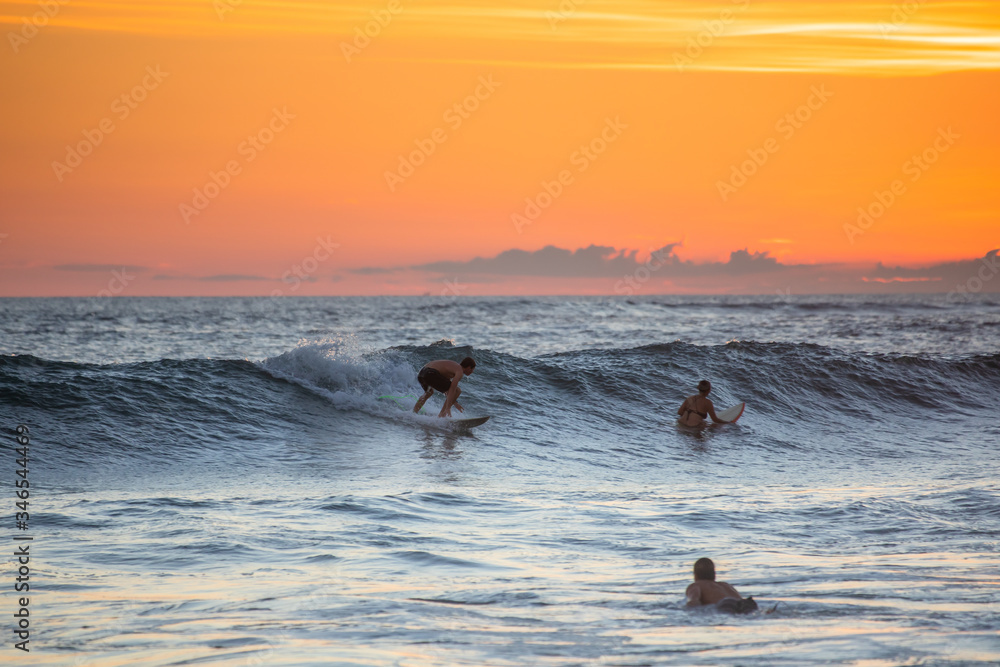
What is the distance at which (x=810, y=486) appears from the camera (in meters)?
9.95

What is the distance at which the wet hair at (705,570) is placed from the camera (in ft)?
17.4

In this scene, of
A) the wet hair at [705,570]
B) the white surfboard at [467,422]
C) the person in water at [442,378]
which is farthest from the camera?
the person in water at [442,378]

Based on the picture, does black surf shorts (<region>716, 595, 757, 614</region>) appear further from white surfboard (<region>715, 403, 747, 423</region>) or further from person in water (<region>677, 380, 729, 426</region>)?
white surfboard (<region>715, 403, 747, 423</region>)

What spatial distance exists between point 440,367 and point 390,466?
336 cm

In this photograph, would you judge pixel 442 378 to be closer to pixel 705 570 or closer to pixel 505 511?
pixel 505 511

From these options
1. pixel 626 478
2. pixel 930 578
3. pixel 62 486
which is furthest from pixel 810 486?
pixel 62 486

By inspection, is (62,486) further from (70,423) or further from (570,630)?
(570,630)

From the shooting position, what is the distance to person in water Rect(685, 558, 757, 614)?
5070mm

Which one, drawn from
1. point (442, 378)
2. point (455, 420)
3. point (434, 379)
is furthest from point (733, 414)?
point (434, 379)

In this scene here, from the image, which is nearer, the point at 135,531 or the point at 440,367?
the point at 135,531

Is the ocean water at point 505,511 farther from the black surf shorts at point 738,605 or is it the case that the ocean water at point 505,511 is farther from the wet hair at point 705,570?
the wet hair at point 705,570

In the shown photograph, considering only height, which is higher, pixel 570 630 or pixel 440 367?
pixel 440 367

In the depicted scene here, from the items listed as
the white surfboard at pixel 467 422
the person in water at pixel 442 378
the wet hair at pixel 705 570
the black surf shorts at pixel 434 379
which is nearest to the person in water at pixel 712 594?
the wet hair at pixel 705 570

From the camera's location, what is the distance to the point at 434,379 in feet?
→ 44.4
